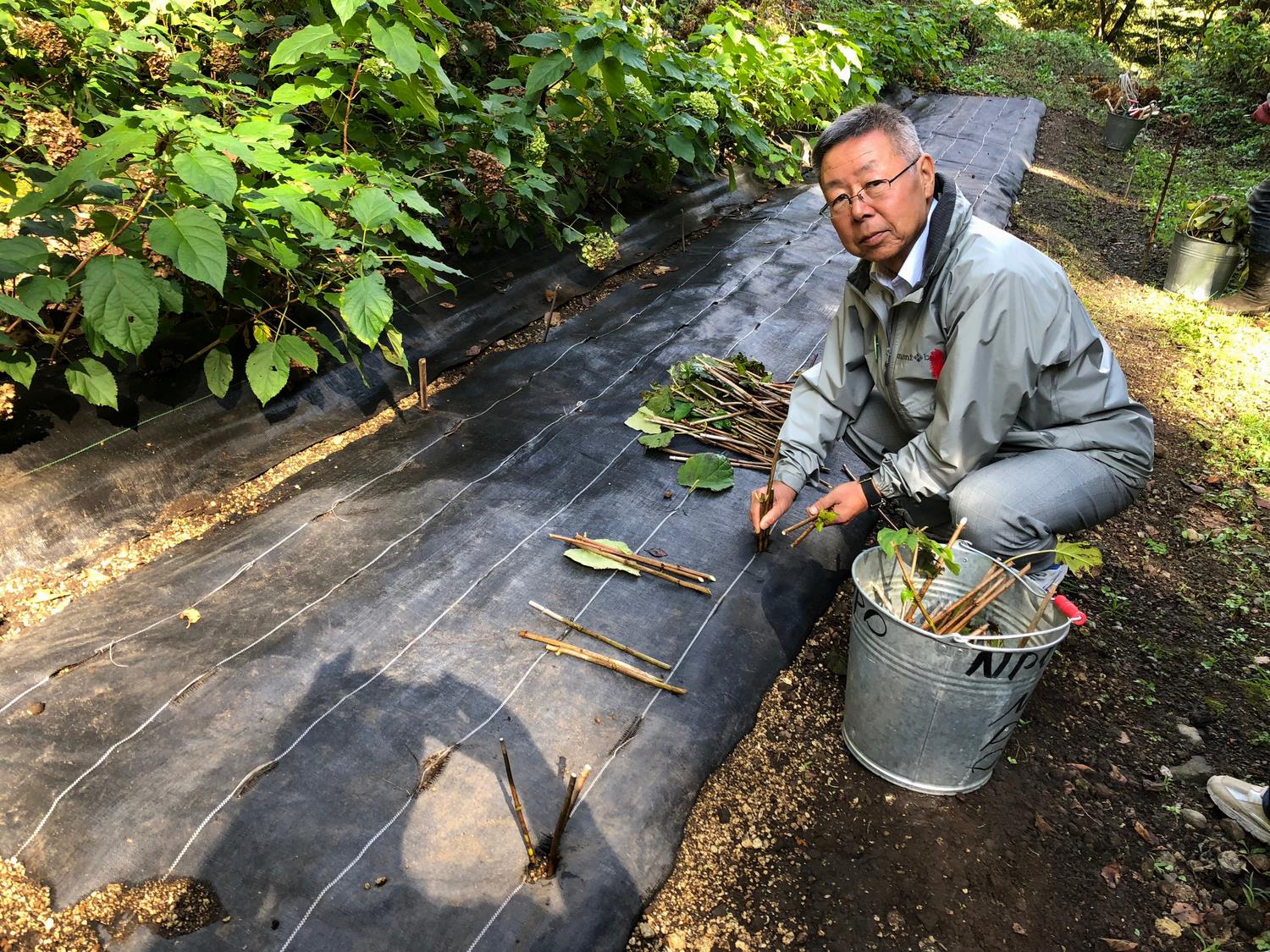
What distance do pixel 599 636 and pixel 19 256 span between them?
6.09 feet

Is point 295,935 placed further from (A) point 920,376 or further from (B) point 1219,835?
(B) point 1219,835

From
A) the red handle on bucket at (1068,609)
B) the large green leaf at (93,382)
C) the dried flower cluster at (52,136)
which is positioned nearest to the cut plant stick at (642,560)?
the red handle on bucket at (1068,609)

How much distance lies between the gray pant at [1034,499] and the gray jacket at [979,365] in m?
0.04

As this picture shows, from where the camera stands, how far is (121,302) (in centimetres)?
228

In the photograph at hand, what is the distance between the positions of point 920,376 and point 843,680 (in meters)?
0.94

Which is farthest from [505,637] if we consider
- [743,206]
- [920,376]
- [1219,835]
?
[743,206]

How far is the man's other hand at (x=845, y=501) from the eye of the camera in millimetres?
2314

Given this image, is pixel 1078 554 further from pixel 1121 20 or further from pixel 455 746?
pixel 1121 20

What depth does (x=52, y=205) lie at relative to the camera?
226 centimetres

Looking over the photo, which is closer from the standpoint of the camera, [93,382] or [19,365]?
[19,365]

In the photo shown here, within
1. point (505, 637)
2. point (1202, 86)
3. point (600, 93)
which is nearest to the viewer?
point (505, 637)

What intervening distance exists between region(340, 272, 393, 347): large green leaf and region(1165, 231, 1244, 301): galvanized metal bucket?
553cm

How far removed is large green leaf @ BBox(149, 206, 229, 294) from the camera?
7.29 feet

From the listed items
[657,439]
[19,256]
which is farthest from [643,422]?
[19,256]
